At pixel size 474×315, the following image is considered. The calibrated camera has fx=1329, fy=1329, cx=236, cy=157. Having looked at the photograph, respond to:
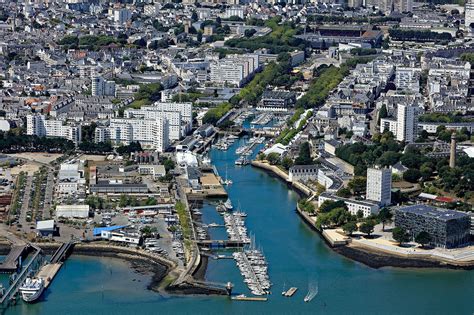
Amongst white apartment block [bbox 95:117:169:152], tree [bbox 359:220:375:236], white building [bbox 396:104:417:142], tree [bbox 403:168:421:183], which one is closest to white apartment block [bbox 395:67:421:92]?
white building [bbox 396:104:417:142]

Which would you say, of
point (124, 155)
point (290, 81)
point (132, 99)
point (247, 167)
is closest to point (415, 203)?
point (247, 167)

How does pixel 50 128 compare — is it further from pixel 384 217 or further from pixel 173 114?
pixel 384 217

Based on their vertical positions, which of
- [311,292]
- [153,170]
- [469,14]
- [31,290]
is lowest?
[311,292]

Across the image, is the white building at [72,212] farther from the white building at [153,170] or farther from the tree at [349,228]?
the tree at [349,228]

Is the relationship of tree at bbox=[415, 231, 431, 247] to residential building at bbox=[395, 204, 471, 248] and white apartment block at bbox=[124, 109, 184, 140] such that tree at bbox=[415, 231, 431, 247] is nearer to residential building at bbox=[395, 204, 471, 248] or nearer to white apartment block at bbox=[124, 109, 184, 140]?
residential building at bbox=[395, 204, 471, 248]

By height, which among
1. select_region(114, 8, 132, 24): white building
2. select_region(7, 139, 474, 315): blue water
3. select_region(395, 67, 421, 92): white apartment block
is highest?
select_region(114, 8, 132, 24): white building

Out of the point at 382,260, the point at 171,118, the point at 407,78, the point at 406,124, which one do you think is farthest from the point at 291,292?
the point at 407,78
